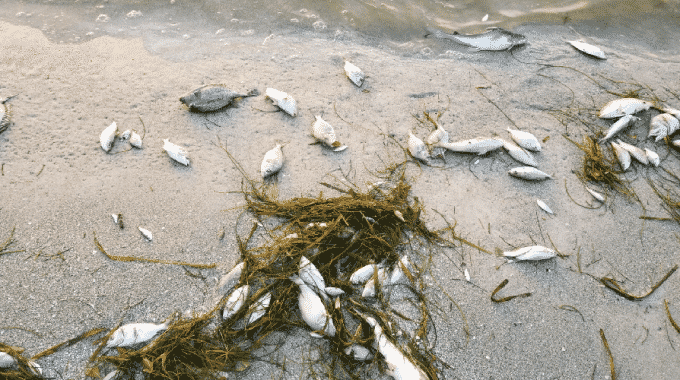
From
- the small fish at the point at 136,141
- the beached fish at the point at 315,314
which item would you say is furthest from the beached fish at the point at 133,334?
the small fish at the point at 136,141

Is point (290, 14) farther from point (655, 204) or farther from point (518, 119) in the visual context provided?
point (655, 204)

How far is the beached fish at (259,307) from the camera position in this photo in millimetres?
1984

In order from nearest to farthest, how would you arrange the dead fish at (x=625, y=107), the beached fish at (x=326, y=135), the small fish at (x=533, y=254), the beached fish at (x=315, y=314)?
the beached fish at (x=315, y=314)
the small fish at (x=533, y=254)
the beached fish at (x=326, y=135)
the dead fish at (x=625, y=107)

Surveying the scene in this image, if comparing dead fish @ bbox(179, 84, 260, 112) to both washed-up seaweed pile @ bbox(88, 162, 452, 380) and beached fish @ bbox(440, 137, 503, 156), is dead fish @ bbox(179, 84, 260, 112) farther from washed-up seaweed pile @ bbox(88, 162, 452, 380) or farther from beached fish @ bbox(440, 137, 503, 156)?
beached fish @ bbox(440, 137, 503, 156)

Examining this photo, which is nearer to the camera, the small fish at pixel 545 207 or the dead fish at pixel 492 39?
the small fish at pixel 545 207

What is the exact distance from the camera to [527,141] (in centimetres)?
274

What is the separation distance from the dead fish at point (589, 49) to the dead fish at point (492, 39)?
45cm

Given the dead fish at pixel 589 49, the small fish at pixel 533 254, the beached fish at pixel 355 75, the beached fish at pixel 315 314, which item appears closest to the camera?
the beached fish at pixel 315 314

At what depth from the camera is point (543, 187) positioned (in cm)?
259

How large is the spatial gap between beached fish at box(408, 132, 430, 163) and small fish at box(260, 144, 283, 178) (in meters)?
0.86

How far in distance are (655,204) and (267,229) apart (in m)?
2.42

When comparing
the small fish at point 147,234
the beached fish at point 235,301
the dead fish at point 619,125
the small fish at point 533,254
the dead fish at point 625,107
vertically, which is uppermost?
the dead fish at point 625,107

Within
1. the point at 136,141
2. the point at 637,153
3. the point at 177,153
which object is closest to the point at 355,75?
the point at 177,153

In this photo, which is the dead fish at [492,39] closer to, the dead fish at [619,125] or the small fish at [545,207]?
the dead fish at [619,125]
